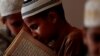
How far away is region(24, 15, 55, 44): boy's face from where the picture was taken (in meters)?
0.97

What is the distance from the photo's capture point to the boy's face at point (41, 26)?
0.97m

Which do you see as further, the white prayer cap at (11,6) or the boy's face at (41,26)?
the white prayer cap at (11,6)

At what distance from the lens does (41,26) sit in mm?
976

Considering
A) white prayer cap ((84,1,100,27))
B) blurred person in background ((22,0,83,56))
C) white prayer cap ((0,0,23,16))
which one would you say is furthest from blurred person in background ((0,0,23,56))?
white prayer cap ((84,1,100,27))

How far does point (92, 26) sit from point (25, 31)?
474 mm

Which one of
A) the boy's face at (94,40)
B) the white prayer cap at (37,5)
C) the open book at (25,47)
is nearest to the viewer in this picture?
the boy's face at (94,40)

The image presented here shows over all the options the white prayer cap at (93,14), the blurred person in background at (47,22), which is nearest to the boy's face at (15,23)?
the blurred person in background at (47,22)

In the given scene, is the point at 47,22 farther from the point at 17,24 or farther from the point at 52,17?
the point at 17,24

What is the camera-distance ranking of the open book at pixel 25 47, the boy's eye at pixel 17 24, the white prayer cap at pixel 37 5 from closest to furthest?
the open book at pixel 25 47
the white prayer cap at pixel 37 5
the boy's eye at pixel 17 24

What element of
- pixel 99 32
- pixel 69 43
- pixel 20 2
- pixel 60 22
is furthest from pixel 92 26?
pixel 20 2


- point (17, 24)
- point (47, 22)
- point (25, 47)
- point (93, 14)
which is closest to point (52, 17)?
point (47, 22)

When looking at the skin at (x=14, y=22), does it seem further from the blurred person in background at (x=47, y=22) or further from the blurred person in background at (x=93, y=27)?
the blurred person in background at (x=93, y=27)

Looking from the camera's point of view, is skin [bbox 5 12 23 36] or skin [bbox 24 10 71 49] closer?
skin [bbox 24 10 71 49]

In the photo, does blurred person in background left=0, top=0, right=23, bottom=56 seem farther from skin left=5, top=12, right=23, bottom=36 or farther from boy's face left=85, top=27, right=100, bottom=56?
boy's face left=85, top=27, right=100, bottom=56
